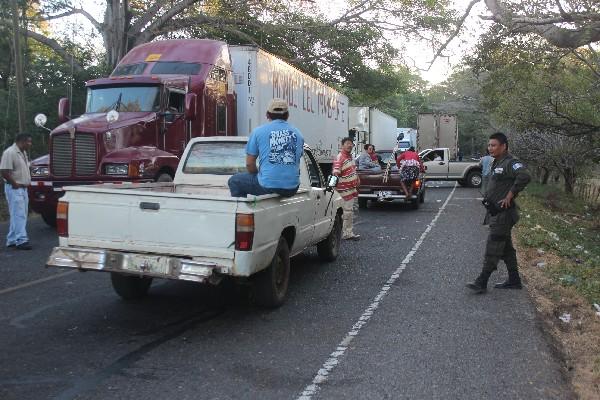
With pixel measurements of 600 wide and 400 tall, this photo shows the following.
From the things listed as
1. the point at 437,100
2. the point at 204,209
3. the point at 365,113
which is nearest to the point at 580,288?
the point at 204,209

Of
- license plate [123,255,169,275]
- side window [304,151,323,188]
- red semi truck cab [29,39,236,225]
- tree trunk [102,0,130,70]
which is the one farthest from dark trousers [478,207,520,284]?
tree trunk [102,0,130,70]

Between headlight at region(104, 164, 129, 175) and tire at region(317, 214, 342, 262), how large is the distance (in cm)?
403

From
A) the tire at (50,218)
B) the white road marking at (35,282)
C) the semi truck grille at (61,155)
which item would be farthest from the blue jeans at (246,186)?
the tire at (50,218)

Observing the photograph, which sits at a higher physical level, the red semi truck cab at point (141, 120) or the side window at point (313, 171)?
the red semi truck cab at point (141, 120)

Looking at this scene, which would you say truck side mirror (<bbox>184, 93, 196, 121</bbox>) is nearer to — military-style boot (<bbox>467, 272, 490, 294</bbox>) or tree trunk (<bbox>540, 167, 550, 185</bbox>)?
military-style boot (<bbox>467, 272, 490, 294</bbox>)

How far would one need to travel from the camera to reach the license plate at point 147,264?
5371 mm

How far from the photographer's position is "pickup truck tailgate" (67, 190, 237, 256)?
5.34 metres

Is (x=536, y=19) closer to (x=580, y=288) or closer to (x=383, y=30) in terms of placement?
(x=580, y=288)

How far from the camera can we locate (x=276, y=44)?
85.3ft

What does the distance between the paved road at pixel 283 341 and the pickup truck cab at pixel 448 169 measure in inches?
779

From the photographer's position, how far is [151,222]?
5508 millimetres

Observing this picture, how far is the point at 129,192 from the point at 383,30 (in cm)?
2083

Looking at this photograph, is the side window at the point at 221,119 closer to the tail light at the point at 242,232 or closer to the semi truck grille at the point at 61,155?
the semi truck grille at the point at 61,155

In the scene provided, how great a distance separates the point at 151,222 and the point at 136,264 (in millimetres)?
390
